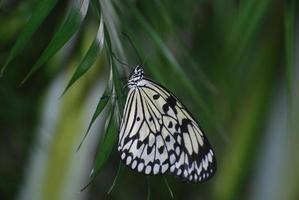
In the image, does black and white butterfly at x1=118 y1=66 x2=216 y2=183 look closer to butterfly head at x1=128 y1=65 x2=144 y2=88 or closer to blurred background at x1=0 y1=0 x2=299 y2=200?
butterfly head at x1=128 y1=65 x2=144 y2=88

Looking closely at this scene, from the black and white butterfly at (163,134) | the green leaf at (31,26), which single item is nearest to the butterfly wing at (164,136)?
the black and white butterfly at (163,134)

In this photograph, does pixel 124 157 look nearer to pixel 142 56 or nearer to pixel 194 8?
pixel 142 56

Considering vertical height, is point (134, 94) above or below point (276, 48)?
below

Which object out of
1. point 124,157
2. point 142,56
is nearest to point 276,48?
point 142,56

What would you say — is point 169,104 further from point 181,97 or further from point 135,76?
point 181,97

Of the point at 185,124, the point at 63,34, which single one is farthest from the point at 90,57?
the point at 185,124
